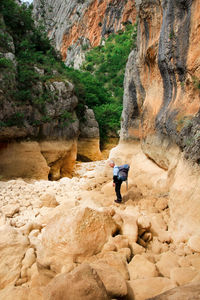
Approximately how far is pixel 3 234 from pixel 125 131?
21.4 ft

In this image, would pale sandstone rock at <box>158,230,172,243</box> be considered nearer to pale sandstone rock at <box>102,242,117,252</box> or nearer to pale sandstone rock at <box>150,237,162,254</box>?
pale sandstone rock at <box>150,237,162,254</box>

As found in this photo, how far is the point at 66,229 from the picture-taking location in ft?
7.89

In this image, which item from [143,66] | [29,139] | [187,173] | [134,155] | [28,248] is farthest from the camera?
[29,139]

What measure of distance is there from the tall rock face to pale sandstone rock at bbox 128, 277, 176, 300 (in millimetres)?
33575

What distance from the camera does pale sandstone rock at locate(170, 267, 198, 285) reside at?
1811mm

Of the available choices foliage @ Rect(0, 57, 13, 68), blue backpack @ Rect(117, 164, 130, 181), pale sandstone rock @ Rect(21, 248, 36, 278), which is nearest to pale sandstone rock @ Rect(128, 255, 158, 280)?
pale sandstone rock @ Rect(21, 248, 36, 278)

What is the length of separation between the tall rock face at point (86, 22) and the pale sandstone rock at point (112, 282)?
110ft

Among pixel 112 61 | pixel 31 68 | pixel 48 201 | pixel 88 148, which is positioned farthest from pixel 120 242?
pixel 112 61

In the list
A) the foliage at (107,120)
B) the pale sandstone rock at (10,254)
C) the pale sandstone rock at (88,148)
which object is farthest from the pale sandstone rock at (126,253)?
the foliage at (107,120)

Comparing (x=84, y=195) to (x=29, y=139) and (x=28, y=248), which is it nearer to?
(x=28, y=248)

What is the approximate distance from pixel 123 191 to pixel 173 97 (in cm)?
283

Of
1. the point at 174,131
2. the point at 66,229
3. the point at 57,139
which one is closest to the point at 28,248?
the point at 66,229

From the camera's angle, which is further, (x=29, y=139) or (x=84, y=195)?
(x=29, y=139)

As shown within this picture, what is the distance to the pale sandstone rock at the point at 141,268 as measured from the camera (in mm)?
1992
